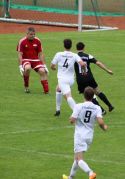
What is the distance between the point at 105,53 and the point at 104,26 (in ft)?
41.1

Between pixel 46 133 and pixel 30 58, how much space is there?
19.3 ft

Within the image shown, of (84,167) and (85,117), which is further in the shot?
(85,117)

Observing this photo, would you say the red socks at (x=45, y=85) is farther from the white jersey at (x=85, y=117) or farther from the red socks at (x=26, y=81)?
the white jersey at (x=85, y=117)

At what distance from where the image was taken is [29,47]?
78.3 ft

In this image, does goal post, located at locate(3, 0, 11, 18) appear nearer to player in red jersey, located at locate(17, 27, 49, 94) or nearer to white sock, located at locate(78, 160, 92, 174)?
player in red jersey, located at locate(17, 27, 49, 94)

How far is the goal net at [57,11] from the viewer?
156ft

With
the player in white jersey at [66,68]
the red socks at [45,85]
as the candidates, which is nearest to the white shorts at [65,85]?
the player in white jersey at [66,68]

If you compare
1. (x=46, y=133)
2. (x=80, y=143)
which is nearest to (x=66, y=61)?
(x=46, y=133)

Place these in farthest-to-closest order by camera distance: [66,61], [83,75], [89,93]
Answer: [83,75], [66,61], [89,93]

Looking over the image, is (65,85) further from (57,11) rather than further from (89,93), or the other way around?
(57,11)

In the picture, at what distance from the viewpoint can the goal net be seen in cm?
4741

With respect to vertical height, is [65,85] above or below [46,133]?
above

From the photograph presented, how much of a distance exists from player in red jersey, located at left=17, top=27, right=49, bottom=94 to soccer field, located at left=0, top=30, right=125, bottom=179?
556 millimetres

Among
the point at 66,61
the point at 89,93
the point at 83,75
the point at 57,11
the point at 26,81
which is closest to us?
the point at 89,93
